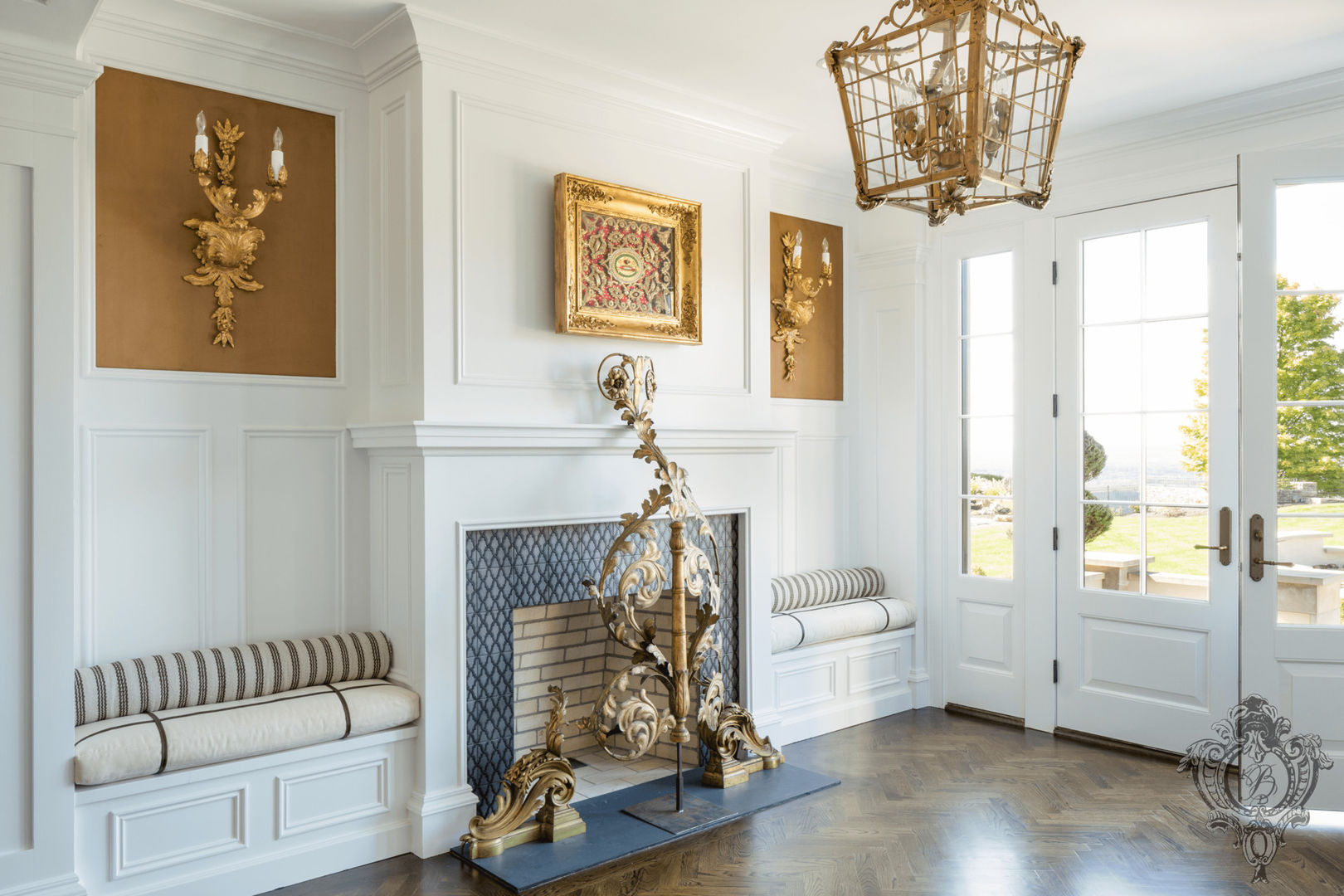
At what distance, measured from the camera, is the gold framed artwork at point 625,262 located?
3635 mm

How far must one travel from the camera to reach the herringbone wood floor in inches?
118

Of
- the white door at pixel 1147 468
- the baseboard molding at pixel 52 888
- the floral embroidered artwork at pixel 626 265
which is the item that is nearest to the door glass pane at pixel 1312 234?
the white door at pixel 1147 468

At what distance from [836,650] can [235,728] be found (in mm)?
2910

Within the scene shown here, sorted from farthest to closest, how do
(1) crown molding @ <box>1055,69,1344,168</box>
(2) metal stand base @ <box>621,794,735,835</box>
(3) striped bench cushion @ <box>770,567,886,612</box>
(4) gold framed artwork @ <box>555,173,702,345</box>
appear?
1. (3) striped bench cushion @ <box>770,567,886,612</box>
2. (1) crown molding @ <box>1055,69,1344,168</box>
3. (4) gold framed artwork @ <box>555,173,702,345</box>
4. (2) metal stand base @ <box>621,794,735,835</box>

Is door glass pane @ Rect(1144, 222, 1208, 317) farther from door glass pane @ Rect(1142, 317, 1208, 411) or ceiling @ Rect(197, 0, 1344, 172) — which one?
ceiling @ Rect(197, 0, 1344, 172)

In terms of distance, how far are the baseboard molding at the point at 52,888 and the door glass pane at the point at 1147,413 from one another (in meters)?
4.24

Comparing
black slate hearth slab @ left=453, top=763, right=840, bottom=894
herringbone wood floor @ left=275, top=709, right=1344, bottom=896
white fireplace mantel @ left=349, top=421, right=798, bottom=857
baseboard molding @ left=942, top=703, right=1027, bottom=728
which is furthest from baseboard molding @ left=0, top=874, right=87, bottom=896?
baseboard molding @ left=942, top=703, right=1027, bottom=728

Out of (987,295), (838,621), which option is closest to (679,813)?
(838,621)

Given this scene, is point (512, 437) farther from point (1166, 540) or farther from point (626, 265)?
point (1166, 540)

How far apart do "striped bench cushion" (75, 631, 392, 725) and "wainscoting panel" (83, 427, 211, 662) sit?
98mm

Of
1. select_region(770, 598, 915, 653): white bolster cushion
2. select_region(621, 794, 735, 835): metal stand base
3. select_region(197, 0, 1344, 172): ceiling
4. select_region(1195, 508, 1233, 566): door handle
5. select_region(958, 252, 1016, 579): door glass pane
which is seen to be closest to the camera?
select_region(197, 0, 1344, 172): ceiling

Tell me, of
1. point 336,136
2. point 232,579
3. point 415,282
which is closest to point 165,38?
point 336,136

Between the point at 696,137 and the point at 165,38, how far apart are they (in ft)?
6.90

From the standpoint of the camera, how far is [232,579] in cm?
329
